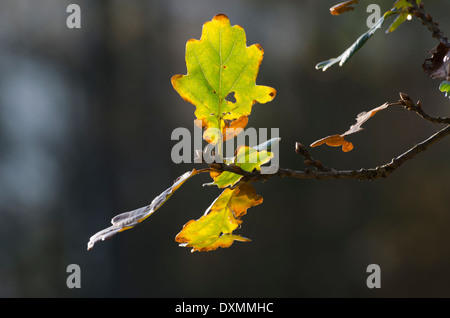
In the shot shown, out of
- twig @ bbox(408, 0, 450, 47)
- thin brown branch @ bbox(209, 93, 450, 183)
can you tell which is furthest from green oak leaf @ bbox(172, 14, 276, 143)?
twig @ bbox(408, 0, 450, 47)

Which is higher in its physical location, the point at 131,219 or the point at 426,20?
the point at 426,20

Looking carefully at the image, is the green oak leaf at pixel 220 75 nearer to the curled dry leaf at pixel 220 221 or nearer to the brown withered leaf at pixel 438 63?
the curled dry leaf at pixel 220 221

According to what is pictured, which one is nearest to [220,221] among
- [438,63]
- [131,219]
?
[131,219]

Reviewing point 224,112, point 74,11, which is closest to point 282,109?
point 74,11

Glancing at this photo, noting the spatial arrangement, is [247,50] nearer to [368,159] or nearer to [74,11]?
[368,159]

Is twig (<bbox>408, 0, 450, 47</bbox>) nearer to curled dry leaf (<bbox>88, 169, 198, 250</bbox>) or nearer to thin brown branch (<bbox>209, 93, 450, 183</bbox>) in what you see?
thin brown branch (<bbox>209, 93, 450, 183</bbox>)

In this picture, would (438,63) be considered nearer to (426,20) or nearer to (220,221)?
(426,20)

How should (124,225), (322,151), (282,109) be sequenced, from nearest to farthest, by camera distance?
1. (124,225)
2. (322,151)
3. (282,109)

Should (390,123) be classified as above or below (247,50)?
above
